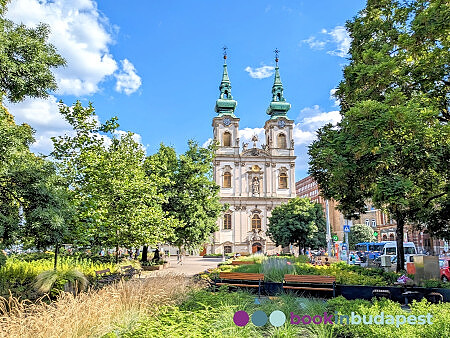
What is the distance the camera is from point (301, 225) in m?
44.8

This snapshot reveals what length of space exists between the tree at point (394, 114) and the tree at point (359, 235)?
59000 mm

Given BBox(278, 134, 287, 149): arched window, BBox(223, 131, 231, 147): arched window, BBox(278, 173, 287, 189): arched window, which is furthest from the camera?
BBox(278, 134, 287, 149): arched window

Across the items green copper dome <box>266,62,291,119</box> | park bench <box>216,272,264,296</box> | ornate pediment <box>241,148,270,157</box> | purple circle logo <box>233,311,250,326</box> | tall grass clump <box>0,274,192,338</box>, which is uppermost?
green copper dome <box>266,62,291,119</box>

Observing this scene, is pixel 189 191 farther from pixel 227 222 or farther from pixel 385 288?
pixel 227 222

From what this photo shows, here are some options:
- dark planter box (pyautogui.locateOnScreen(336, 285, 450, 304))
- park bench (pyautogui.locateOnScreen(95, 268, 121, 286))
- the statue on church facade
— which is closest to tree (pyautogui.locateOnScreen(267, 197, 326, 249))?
the statue on church facade

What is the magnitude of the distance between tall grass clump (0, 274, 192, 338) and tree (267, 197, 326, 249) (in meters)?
37.7

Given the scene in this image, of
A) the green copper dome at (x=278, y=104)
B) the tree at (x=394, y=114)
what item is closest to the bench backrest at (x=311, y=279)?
the tree at (x=394, y=114)

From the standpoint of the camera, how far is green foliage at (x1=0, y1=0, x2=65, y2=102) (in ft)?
27.0

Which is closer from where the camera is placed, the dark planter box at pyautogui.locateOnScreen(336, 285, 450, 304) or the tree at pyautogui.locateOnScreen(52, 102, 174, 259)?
the dark planter box at pyautogui.locateOnScreen(336, 285, 450, 304)

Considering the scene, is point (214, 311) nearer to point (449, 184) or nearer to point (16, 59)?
point (16, 59)

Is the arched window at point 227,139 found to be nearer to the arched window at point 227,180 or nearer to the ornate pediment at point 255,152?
the ornate pediment at point 255,152

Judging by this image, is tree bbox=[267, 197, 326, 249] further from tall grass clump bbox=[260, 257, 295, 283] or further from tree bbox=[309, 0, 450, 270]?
tall grass clump bbox=[260, 257, 295, 283]

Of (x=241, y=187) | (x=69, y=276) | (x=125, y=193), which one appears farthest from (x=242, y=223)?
(x=69, y=276)

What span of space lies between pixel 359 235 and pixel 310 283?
6470 centimetres
